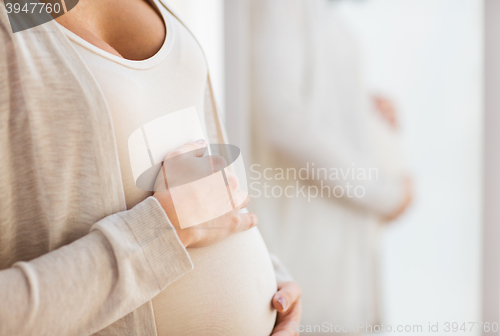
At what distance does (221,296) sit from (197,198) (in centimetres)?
14

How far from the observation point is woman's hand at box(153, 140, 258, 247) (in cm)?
36

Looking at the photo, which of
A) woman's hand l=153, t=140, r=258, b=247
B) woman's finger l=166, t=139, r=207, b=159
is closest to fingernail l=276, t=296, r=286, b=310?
woman's hand l=153, t=140, r=258, b=247

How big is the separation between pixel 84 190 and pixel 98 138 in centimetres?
6

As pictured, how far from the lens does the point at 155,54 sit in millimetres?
451

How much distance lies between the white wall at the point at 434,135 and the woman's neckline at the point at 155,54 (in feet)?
2.77

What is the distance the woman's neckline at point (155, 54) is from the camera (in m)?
0.36

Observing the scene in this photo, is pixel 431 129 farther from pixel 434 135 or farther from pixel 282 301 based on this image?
pixel 282 301

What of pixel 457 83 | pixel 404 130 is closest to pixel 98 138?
pixel 404 130

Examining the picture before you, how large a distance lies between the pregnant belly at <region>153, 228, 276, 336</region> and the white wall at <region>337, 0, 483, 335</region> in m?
0.87

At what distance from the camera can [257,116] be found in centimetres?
119

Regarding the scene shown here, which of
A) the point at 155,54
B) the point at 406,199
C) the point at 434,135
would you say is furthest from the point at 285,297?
the point at 434,135

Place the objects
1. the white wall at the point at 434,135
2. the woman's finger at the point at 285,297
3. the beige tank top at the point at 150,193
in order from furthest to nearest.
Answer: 1. the white wall at the point at 434,135
2. the woman's finger at the point at 285,297
3. the beige tank top at the point at 150,193

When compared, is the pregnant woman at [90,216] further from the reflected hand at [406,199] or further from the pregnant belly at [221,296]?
the reflected hand at [406,199]

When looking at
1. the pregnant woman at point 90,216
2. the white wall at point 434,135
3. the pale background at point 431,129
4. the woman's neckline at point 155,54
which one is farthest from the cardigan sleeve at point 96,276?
the white wall at point 434,135
